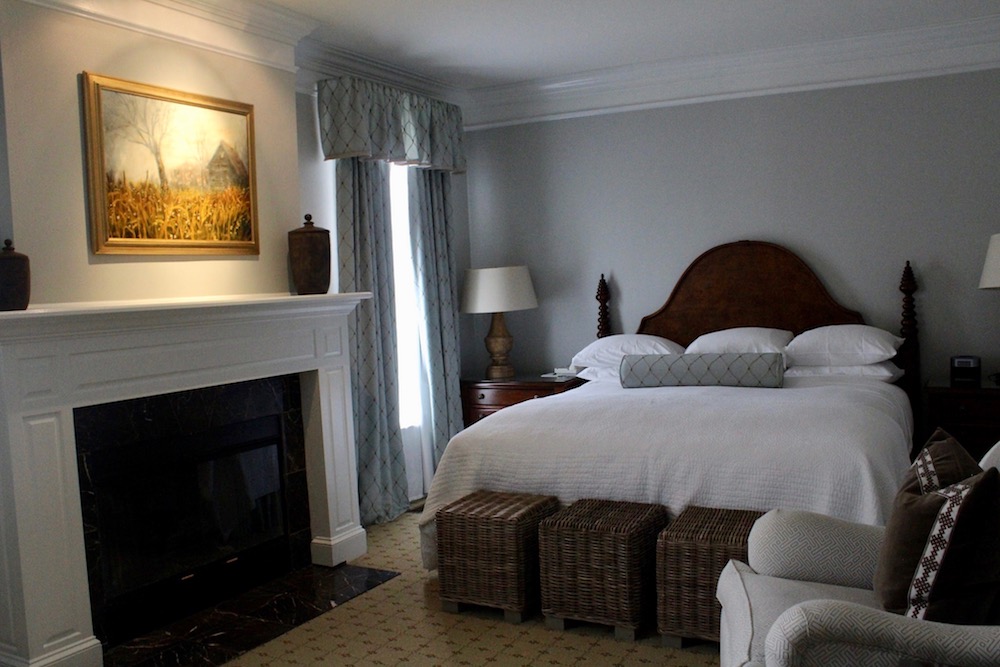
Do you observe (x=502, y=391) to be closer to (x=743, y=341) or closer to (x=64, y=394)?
(x=743, y=341)

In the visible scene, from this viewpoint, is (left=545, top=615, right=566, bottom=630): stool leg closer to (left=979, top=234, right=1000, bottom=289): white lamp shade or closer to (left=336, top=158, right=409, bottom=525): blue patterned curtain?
(left=336, top=158, right=409, bottom=525): blue patterned curtain

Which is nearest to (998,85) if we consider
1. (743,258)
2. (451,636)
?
(743,258)

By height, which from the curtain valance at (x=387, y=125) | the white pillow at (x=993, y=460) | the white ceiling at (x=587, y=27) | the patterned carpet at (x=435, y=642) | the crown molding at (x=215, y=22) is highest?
the white ceiling at (x=587, y=27)

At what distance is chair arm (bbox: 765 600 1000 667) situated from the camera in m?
1.50

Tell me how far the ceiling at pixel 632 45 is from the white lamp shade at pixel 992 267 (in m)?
1.03

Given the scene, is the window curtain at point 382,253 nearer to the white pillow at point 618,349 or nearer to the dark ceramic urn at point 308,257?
the dark ceramic urn at point 308,257

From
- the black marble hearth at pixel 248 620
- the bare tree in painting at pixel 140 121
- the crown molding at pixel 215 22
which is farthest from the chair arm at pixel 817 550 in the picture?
the crown molding at pixel 215 22

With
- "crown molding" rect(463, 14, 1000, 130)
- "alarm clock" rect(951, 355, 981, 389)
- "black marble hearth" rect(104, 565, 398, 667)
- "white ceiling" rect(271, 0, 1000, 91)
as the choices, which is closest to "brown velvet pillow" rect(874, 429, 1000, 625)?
"black marble hearth" rect(104, 565, 398, 667)

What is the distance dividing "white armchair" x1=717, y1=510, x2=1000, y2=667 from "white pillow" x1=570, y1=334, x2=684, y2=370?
2.69m

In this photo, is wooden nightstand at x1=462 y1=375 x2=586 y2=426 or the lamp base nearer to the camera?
wooden nightstand at x1=462 y1=375 x2=586 y2=426

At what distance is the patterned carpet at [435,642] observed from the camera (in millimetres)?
2941

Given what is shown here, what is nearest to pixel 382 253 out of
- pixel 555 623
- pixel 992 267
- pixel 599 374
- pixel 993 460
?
pixel 599 374

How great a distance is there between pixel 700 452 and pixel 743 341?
1695 mm

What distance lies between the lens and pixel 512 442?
3.59m
